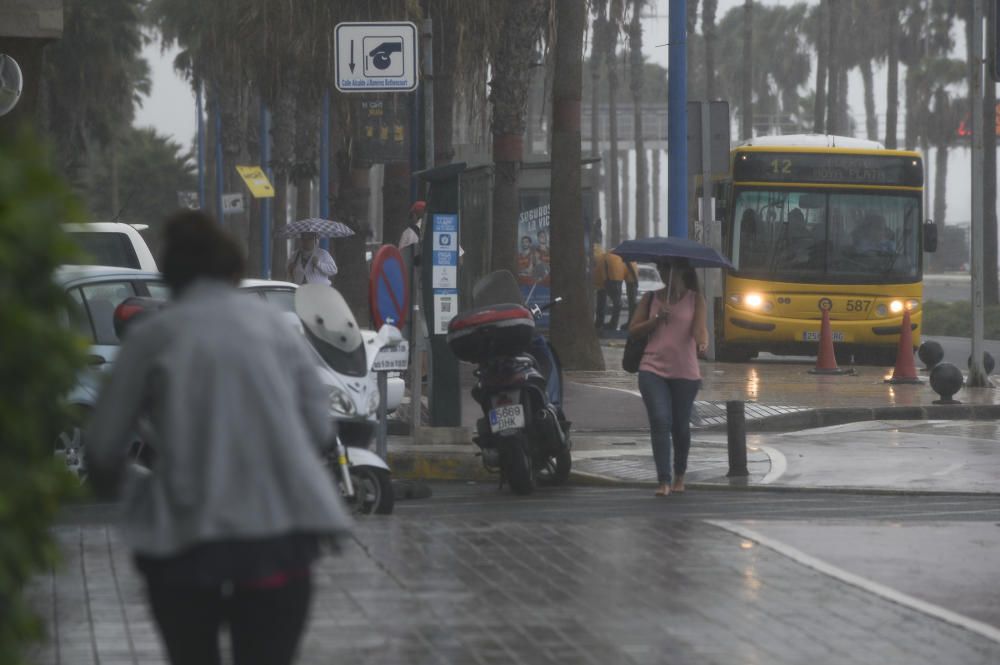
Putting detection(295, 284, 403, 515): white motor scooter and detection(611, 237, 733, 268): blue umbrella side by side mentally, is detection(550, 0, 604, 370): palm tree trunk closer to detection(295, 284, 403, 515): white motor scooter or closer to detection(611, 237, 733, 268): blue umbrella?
detection(611, 237, 733, 268): blue umbrella

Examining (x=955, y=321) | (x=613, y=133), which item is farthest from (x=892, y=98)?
(x=955, y=321)

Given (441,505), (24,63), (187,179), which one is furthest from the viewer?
(187,179)

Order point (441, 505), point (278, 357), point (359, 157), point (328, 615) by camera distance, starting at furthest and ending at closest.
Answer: point (359, 157)
point (441, 505)
point (328, 615)
point (278, 357)

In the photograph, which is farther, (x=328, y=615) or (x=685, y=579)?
(x=685, y=579)

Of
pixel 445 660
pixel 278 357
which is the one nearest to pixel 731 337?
pixel 445 660

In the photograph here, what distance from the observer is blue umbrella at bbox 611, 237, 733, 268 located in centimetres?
1217

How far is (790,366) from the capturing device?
1011 inches

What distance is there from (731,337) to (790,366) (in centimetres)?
94

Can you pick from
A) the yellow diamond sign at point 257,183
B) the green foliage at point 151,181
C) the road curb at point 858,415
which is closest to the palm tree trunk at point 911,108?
the green foliage at point 151,181

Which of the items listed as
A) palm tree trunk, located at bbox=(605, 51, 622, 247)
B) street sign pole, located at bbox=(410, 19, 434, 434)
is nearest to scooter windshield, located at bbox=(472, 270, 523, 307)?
street sign pole, located at bbox=(410, 19, 434, 434)

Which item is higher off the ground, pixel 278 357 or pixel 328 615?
pixel 278 357

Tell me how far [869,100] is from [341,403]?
99.0 metres

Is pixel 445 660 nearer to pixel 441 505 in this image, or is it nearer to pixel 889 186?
pixel 441 505

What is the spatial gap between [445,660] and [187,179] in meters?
74.6
